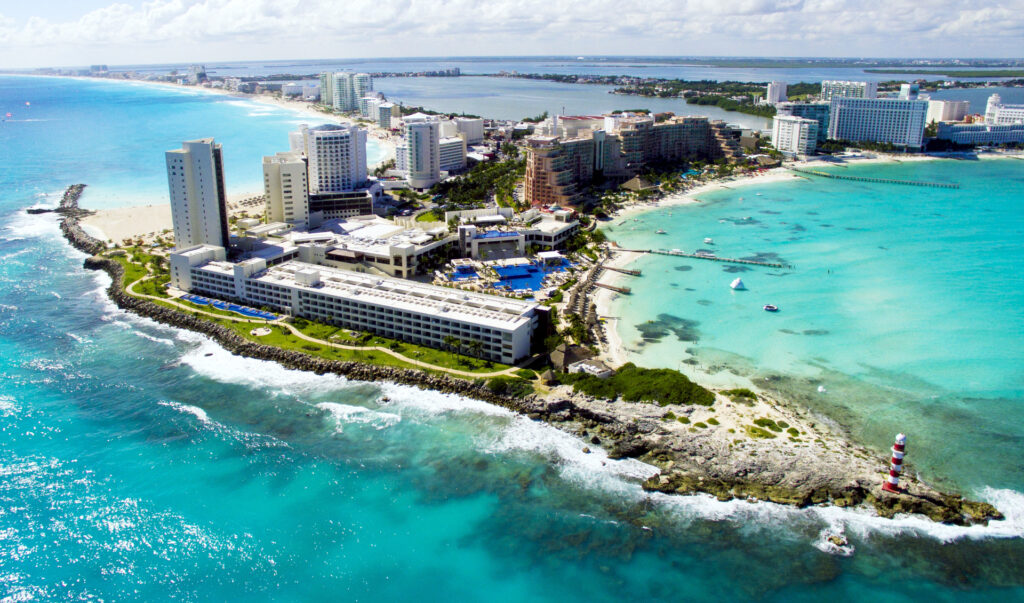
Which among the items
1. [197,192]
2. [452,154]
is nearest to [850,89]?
[452,154]

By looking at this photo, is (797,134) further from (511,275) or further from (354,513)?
(354,513)

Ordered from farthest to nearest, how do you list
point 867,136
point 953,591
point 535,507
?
1. point 867,136
2. point 535,507
3. point 953,591

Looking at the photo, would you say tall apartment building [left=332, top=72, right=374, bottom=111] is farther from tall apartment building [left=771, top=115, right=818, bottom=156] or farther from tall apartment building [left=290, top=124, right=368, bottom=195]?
tall apartment building [left=290, top=124, right=368, bottom=195]

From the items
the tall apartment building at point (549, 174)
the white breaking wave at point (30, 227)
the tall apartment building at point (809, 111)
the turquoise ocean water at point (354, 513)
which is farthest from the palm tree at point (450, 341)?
the tall apartment building at point (809, 111)

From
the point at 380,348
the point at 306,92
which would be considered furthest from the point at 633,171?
the point at 306,92

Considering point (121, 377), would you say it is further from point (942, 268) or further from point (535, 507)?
point (942, 268)

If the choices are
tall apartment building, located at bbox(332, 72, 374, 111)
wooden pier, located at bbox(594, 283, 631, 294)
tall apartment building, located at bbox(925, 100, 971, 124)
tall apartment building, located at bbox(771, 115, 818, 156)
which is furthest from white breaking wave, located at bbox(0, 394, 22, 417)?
tall apartment building, located at bbox(332, 72, 374, 111)
